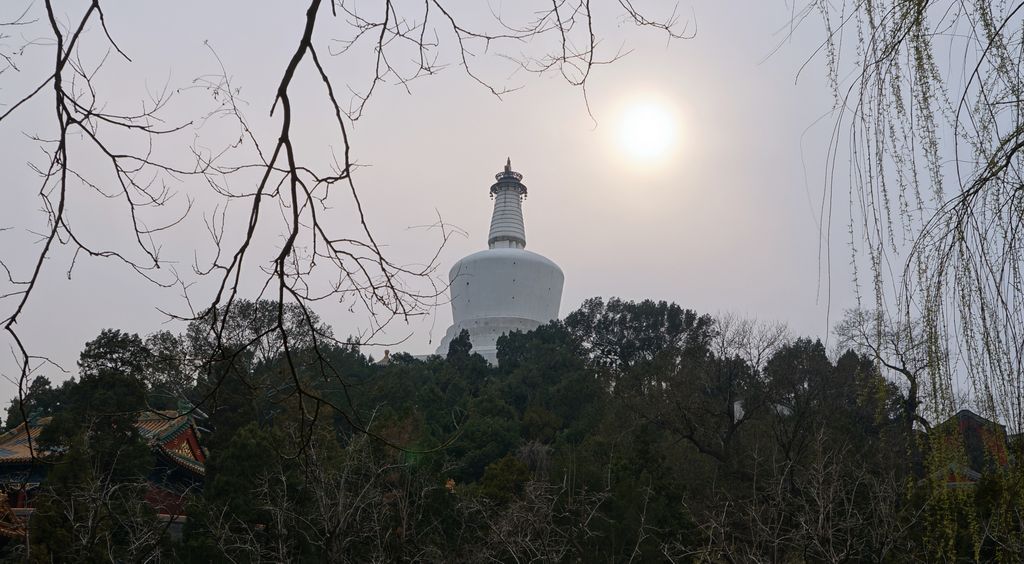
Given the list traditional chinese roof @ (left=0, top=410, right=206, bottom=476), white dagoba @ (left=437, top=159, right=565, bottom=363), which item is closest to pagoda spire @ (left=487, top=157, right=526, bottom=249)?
white dagoba @ (left=437, top=159, right=565, bottom=363)

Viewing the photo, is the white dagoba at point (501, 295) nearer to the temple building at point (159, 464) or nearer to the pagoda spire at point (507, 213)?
the pagoda spire at point (507, 213)

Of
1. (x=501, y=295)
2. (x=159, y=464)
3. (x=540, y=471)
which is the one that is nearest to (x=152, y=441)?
(x=159, y=464)

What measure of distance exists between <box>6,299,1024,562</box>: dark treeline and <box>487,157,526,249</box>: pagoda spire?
9847mm

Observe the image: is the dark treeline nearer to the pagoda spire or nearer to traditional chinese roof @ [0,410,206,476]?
traditional chinese roof @ [0,410,206,476]

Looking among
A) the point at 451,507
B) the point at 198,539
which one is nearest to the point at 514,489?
the point at 451,507

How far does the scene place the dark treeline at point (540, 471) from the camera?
8.45 m

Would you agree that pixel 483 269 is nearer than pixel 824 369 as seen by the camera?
No

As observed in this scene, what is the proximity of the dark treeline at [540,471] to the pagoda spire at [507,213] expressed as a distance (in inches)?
388

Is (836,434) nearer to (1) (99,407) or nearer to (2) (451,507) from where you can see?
(2) (451,507)

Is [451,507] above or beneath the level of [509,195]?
beneath

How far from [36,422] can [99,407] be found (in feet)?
12.8

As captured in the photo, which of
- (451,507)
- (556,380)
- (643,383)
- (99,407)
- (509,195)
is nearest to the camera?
(451,507)

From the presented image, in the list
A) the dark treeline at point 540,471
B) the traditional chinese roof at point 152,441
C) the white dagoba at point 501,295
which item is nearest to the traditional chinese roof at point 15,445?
the traditional chinese roof at point 152,441

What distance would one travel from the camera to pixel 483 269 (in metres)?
30.7
